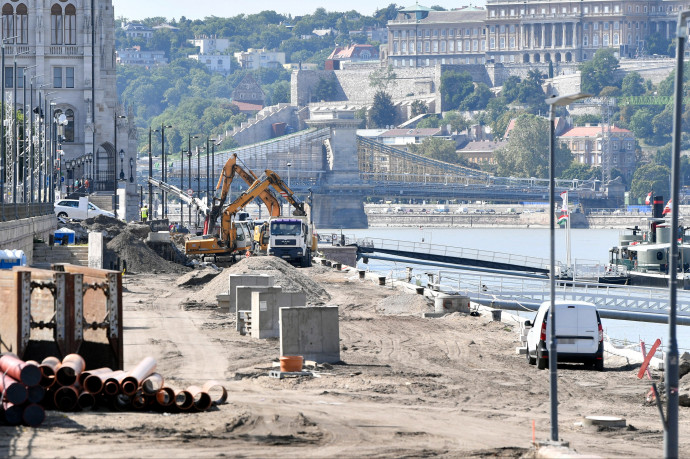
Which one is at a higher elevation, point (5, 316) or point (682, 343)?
point (5, 316)

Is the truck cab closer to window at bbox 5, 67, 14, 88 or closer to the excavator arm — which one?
the excavator arm

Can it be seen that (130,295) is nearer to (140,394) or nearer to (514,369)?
(514,369)

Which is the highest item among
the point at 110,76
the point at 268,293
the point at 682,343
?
the point at 110,76

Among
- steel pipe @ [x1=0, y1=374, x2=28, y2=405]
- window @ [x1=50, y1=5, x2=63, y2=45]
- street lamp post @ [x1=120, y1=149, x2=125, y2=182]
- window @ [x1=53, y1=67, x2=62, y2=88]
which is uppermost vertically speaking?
window @ [x1=50, y1=5, x2=63, y2=45]

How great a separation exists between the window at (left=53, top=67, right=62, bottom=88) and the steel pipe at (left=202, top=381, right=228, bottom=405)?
89.9 meters

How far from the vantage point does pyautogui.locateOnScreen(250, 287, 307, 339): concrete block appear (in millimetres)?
36156

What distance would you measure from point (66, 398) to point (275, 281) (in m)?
26.0

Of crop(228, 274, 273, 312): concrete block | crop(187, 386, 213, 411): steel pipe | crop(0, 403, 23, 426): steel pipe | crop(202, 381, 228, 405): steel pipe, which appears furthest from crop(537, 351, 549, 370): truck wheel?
crop(228, 274, 273, 312): concrete block

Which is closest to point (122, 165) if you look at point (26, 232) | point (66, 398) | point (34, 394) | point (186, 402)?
point (26, 232)

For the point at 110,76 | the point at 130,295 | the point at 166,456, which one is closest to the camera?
the point at 166,456

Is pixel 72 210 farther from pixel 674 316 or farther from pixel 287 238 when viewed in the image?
pixel 674 316

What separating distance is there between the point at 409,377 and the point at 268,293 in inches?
282

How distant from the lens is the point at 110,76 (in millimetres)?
116000

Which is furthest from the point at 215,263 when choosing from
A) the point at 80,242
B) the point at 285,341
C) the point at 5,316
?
the point at 5,316
